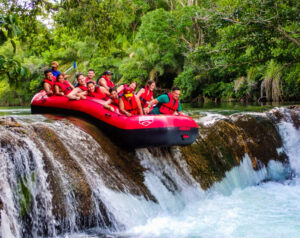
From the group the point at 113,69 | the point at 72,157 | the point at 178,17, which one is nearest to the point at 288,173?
the point at 72,157

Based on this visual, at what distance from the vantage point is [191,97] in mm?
23938

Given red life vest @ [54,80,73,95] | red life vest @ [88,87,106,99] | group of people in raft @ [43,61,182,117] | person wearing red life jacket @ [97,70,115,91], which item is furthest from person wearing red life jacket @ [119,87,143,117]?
red life vest @ [54,80,73,95]

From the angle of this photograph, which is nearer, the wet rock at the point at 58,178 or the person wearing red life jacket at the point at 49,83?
the wet rock at the point at 58,178

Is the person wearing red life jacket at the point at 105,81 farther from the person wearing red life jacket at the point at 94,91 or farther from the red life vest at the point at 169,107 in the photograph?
the red life vest at the point at 169,107

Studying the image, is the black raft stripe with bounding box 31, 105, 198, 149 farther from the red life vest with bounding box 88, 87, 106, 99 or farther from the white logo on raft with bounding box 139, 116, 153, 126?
the red life vest with bounding box 88, 87, 106, 99

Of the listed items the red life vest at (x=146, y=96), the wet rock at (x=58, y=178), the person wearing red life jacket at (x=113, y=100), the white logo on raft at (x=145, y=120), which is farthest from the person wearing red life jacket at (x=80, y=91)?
the wet rock at (x=58, y=178)

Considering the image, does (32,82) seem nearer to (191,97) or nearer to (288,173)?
(191,97)

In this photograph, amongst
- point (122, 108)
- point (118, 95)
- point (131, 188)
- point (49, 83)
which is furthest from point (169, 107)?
point (49, 83)

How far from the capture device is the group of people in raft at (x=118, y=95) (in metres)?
5.95

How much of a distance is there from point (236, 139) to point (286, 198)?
5.32ft

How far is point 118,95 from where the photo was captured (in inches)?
243

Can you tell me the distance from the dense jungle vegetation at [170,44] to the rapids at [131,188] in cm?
106

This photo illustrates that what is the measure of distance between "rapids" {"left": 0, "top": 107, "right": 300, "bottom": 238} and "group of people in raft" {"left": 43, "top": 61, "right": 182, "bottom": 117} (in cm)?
71

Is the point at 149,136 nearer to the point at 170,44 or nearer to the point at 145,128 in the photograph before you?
the point at 145,128
